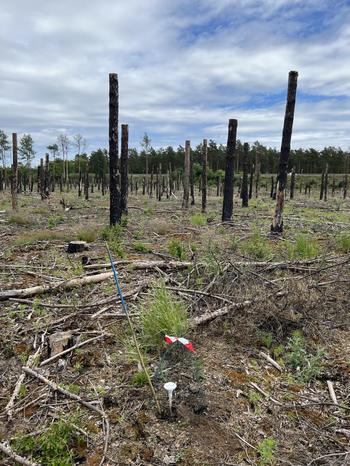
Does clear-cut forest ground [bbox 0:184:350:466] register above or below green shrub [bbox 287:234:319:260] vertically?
below

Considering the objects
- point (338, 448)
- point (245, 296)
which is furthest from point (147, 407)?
point (245, 296)

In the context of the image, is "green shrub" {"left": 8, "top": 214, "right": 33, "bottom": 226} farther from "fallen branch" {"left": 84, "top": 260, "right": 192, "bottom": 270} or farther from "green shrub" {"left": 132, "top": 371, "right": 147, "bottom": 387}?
"green shrub" {"left": 132, "top": 371, "right": 147, "bottom": 387}

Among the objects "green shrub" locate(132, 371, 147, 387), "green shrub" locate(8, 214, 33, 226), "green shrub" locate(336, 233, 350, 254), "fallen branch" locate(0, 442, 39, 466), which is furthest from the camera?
"green shrub" locate(8, 214, 33, 226)

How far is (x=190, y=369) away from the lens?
336 cm

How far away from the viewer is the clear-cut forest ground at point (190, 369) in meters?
2.59

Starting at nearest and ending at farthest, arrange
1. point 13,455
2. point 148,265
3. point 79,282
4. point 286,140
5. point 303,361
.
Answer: point 13,455 → point 303,361 → point 79,282 → point 148,265 → point 286,140

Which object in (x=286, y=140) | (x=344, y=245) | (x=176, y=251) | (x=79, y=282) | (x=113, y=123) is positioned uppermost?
(x=113, y=123)

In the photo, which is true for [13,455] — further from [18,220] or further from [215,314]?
[18,220]

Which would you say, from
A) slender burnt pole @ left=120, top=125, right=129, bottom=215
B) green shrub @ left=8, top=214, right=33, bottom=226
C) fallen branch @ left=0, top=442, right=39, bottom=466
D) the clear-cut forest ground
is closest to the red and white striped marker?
the clear-cut forest ground

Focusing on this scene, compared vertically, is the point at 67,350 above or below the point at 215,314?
below

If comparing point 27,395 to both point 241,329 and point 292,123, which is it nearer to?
point 241,329

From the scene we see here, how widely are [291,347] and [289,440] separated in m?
1.11

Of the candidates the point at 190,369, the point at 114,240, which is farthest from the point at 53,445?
the point at 114,240

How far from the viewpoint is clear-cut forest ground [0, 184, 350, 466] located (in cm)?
259
